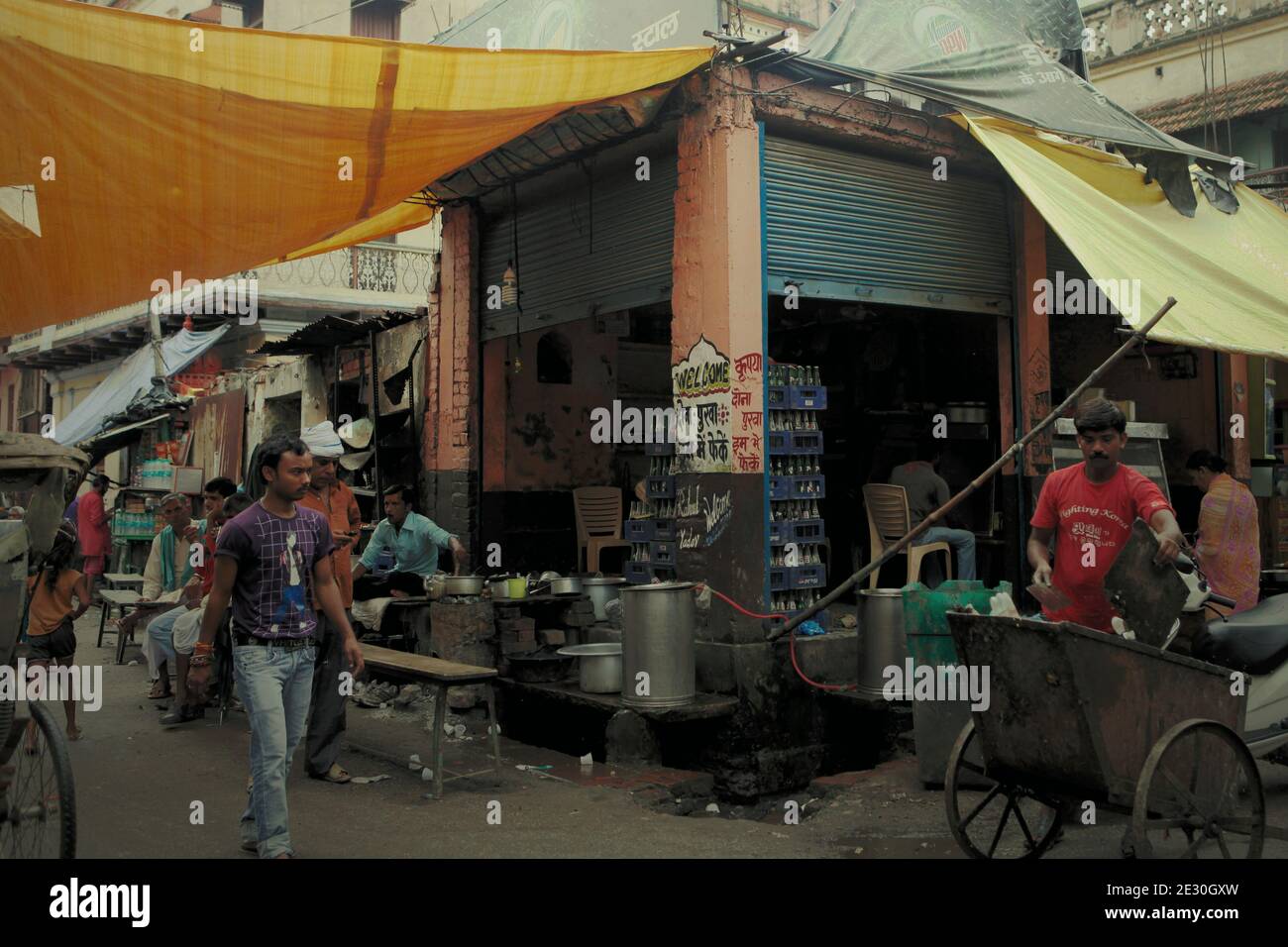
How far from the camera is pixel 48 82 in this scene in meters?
5.48

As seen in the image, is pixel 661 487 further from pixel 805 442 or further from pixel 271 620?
pixel 271 620

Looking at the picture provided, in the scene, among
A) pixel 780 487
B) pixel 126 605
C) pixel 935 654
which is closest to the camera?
pixel 935 654

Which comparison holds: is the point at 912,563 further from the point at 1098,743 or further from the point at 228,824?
the point at 228,824

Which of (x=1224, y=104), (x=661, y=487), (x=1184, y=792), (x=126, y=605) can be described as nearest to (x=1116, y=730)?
(x=1184, y=792)

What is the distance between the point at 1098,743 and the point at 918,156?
587cm

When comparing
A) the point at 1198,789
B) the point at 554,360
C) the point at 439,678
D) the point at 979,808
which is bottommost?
the point at 979,808

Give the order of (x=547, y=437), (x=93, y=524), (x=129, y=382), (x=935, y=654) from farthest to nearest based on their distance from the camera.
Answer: (x=129, y=382) → (x=93, y=524) → (x=547, y=437) → (x=935, y=654)

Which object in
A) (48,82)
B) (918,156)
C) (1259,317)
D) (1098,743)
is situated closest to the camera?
(1098,743)

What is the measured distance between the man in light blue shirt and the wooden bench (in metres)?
2.14

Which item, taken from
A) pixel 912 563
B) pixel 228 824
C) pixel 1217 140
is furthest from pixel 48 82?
pixel 1217 140

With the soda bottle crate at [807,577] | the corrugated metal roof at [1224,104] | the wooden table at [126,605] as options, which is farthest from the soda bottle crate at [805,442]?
the corrugated metal roof at [1224,104]

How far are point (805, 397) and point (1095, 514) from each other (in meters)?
A: 3.04

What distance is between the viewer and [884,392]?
11781 mm

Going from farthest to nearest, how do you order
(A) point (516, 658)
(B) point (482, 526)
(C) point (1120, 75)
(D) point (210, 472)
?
1. (D) point (210, 472)
2. (C) point (1120, 75)
3. (B) point (482, 526)
4. (A) point (516, 658)
